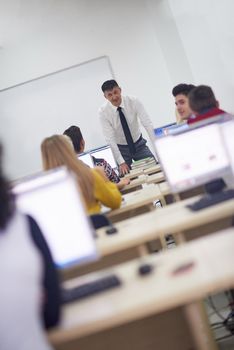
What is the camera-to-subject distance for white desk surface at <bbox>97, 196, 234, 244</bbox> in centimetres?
214

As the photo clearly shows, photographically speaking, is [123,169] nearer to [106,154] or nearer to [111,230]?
[106,154]

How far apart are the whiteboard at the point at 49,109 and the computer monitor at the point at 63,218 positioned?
5.43 meters

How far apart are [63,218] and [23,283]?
20.8 inches

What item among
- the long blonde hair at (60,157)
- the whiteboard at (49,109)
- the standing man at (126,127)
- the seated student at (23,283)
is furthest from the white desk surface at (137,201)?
the whiteboard at (49,109)

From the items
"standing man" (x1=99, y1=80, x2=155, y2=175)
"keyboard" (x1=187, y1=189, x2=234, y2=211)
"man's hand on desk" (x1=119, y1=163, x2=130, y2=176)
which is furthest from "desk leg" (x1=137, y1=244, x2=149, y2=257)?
"standing man" (x1=99, y1=80, x2=155, y2=175)

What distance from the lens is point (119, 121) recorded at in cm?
588

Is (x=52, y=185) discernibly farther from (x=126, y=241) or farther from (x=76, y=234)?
(x=126, y=241)

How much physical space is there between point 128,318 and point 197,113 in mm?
1729

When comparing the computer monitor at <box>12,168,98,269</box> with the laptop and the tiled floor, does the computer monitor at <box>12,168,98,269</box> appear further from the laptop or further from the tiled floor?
the laptop

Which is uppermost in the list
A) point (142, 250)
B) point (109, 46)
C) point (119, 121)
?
point (109, 46)

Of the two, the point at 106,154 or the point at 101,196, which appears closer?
the point at 101,196

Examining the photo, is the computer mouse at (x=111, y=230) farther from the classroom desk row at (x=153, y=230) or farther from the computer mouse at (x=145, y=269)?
the computer mouse at (x=145, y=269)

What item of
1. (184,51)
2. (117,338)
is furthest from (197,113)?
(184,51)

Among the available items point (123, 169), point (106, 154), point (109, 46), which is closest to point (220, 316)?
point (123, 169)
